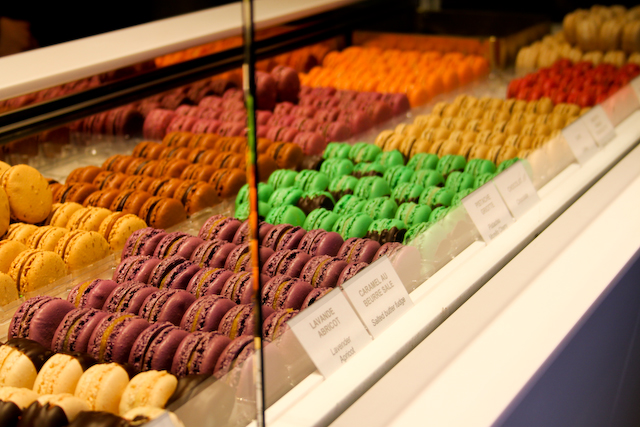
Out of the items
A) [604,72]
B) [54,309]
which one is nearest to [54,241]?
[54,309]

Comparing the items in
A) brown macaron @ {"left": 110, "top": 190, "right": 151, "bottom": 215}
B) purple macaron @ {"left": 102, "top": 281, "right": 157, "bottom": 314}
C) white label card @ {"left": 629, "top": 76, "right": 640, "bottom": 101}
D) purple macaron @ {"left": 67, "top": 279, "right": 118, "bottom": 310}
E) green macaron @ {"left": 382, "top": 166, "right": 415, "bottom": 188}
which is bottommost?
white label card @ {"left": 629, "top": 76, "right": 640, "bottom": 101}

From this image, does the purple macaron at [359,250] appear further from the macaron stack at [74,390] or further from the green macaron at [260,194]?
the macaron stack at [74,390]

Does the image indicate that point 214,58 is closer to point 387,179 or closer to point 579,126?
point 387,179

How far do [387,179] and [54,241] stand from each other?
846 mm

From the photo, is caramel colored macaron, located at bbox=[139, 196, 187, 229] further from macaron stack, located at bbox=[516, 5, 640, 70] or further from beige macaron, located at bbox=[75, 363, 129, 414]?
macaron stack, located at bbox=[516, 5, 640, 70]

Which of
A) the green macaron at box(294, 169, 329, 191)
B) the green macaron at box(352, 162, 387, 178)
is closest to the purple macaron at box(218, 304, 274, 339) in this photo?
the green macaron at box(294, 169, 329, 191)

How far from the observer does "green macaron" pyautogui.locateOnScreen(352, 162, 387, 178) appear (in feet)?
5.83

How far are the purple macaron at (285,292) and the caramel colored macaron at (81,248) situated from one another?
1.55ft

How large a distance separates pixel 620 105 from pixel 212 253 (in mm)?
1407

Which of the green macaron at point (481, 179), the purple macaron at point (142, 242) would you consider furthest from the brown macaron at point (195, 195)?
the green macaron at point (481, 179)

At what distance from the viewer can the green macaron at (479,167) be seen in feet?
5.76

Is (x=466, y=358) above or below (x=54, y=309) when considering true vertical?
below

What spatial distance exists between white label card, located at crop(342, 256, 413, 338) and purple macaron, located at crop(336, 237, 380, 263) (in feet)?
0.94

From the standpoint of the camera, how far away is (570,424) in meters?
1.08
